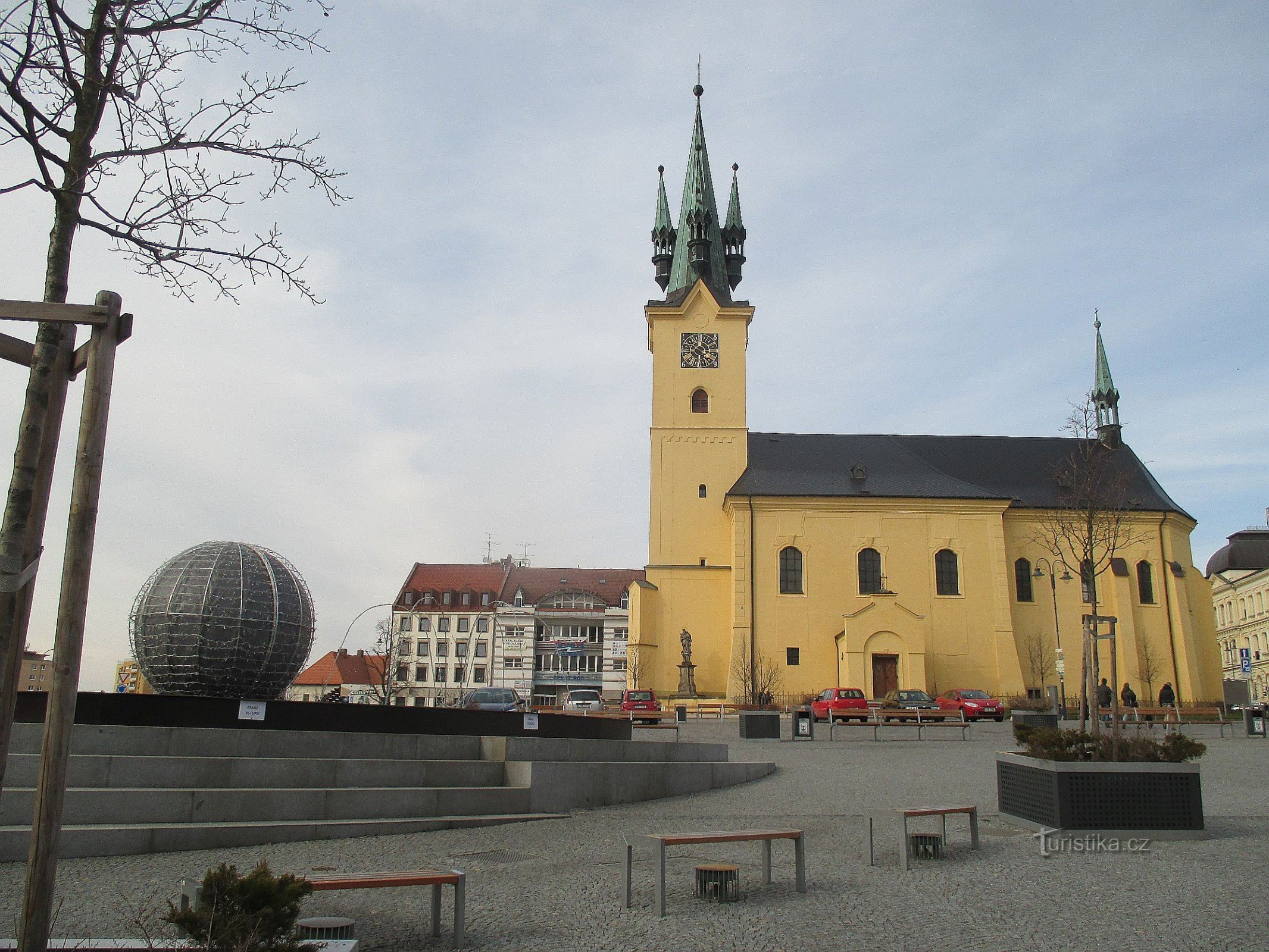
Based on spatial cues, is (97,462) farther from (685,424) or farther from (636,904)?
(685,424)

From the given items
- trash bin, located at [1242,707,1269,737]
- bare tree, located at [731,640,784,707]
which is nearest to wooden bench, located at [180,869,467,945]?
trash bin, located at [1242,707,1269,737]

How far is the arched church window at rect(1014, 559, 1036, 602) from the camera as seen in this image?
161 ft

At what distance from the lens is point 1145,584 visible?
49.9 m

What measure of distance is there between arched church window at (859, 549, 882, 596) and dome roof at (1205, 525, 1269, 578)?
55.5 meters

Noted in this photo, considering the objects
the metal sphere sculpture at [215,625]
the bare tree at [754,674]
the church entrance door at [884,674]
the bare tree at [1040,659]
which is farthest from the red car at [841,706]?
the metal sphere sculpture at [215,625]

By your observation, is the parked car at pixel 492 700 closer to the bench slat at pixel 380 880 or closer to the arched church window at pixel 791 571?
the arched church window at pixel 791 571

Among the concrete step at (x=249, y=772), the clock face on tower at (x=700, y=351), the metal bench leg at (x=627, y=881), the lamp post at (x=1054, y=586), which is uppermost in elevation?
the clock face on tower at (x=700, y=351)

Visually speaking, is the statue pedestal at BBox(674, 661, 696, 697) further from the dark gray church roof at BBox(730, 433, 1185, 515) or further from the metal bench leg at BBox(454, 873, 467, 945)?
the metal bench leg at BBox(454, 873, 467, 945)

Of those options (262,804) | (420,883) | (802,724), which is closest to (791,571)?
(802,724)

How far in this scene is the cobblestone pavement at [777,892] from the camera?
687 cm

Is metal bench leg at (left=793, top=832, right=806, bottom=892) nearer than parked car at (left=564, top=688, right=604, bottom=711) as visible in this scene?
Yes

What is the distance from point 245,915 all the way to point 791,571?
43.9 meters

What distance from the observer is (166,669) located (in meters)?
12.9

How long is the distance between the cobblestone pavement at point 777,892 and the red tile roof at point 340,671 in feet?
217
